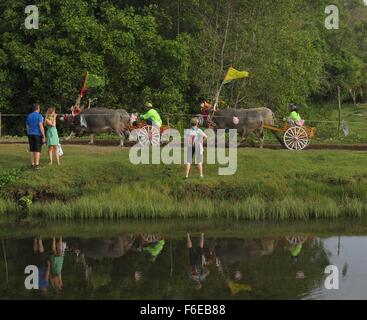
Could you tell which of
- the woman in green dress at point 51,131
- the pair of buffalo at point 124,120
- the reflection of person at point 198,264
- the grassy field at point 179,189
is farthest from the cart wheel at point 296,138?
the reflection of person at point 198,264

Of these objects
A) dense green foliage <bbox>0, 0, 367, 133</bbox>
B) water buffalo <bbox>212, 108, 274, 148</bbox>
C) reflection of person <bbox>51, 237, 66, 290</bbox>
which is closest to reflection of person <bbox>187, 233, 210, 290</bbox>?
reflection of person <bbox>51, 237, 66, 290</bbox>

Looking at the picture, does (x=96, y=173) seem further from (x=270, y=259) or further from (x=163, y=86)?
(x=163, y=86)

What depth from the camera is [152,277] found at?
1227 centimetres

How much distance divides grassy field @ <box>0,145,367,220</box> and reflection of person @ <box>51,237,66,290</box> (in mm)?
2810

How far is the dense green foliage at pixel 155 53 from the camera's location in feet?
99.7

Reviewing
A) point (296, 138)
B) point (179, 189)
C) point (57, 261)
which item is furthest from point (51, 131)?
point (296, 138)

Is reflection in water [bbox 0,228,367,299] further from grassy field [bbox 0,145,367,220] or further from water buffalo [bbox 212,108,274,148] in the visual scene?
water buffalo [bbox 212,108,274,148]

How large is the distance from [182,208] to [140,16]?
1662 cm

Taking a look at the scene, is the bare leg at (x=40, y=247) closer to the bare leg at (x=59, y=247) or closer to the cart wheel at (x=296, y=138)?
the bare leg at (x=59, y=247)

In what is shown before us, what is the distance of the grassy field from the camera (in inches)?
693

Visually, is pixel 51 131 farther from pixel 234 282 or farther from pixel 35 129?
pixel 234 282

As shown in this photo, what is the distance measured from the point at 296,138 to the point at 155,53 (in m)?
10.6

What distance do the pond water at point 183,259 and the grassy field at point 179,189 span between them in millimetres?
712

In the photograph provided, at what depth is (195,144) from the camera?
19.0 meters
